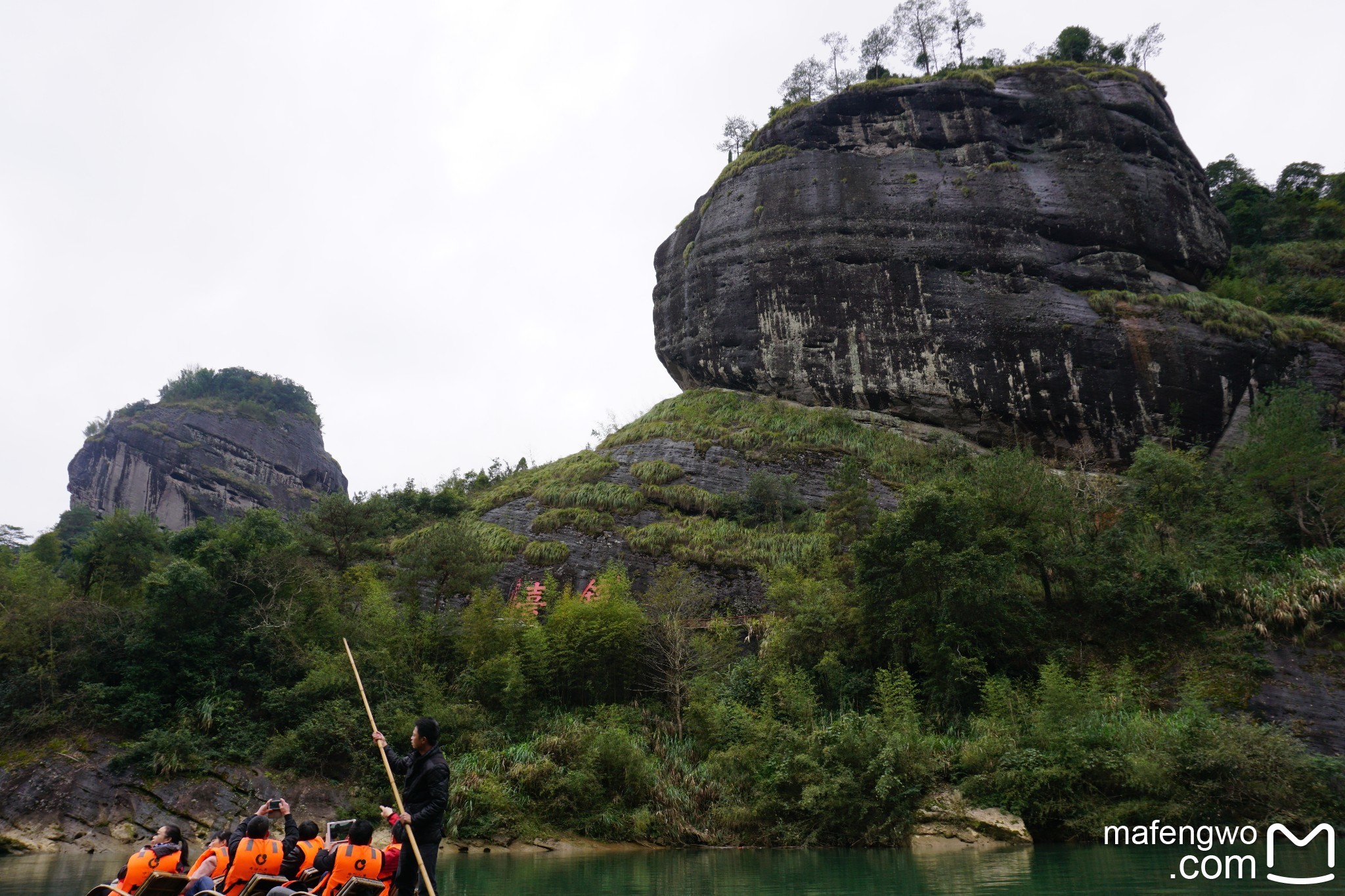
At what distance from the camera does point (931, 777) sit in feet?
46.7

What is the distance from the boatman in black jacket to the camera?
5.98 meters

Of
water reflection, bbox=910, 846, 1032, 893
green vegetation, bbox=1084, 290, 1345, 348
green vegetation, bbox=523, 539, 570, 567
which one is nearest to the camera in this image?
water reflection, bbox=910, 846, 1032, 893

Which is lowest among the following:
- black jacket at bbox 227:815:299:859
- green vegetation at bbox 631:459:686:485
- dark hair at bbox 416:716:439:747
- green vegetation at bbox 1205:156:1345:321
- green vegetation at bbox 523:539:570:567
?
black jacket at bbox 227:815:299:859

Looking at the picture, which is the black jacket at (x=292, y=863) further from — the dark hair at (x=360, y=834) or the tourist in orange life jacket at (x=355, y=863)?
the dark hair at (x=360, y=834)

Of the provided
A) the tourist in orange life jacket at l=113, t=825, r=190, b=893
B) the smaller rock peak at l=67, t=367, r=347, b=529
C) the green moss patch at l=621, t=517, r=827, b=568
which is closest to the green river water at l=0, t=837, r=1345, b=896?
the tourist in orange life jacket at l=113, t=825, r=190, b=893

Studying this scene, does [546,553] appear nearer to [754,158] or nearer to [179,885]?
[179,885]

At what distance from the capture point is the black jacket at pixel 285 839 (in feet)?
24.1

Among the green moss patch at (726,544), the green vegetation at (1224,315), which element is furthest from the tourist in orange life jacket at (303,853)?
the green vegetation at (1224,315)

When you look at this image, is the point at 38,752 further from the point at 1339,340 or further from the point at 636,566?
the point at 1339,340

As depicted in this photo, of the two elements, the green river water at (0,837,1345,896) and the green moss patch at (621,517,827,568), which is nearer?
the green river water at (0,837,1345,896)

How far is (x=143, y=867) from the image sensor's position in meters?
7.16
